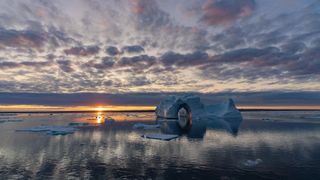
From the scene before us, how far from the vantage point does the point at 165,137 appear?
35.5 metres

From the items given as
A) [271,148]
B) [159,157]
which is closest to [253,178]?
[159,157]

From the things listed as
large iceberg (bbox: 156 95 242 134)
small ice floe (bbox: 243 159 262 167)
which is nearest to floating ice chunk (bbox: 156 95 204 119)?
large iceberg (bbox: 156 95 242 134)

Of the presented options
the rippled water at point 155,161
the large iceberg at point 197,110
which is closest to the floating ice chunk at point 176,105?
the large iceberg at point 197,110

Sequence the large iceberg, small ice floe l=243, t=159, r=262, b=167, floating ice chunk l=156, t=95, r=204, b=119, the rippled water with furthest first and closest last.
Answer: the large iceberg → floating ice chunk l=156, t=95, r=204, b=119 → small ice floe l=243, t=159, r=262, b=167 → the rippled water

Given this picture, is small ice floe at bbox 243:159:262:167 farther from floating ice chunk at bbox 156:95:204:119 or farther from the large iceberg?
floating ice chunk at bbox 156:95:204:119

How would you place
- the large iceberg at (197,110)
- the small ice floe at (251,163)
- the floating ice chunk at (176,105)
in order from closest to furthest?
the small ice floe at (251,163) < the floating ice chunk at (176,105) < the large iceberg at (197,110)

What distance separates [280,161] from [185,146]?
10.6m

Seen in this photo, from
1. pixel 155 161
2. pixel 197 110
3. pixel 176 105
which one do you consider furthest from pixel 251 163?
pixel 197 110

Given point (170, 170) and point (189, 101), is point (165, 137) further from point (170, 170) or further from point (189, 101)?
point (189, 101)

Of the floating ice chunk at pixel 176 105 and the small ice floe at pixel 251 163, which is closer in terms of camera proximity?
the small ice floe at pixel 251 163

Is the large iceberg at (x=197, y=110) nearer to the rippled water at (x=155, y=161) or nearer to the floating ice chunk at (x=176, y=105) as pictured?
the floating ice chunk at (x=176, y=105)

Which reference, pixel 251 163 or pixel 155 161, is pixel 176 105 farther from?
pixel 251 163

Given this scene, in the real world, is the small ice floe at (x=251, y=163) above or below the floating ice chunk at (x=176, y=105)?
below

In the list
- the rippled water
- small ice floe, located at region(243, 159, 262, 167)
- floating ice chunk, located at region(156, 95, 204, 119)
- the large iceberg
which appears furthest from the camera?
the large iceberg
